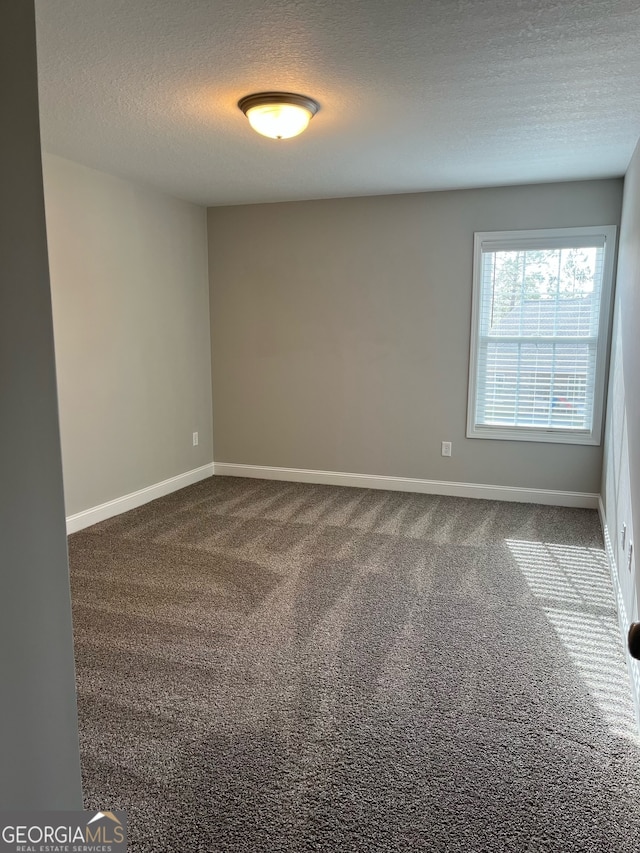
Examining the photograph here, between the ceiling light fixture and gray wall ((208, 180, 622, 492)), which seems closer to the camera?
the ceiling light fixture

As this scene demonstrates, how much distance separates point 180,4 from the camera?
76.4 inches

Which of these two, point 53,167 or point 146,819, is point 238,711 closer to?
point 146,819

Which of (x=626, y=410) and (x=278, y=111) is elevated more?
(x=278, y=111)

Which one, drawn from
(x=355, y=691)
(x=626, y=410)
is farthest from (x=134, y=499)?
(x=626, y=410)

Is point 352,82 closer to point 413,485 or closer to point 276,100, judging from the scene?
point 276,100

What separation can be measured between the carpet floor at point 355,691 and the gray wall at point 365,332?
3.64ft

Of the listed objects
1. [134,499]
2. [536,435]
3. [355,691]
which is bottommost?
[355,691]

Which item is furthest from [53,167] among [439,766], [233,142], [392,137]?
[439,766]

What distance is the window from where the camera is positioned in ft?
14.9

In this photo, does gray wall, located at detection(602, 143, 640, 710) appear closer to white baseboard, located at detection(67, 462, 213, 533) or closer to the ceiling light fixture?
the ceiling light fixture

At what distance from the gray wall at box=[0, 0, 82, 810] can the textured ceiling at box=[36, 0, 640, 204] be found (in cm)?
123

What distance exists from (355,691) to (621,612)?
1.46 m

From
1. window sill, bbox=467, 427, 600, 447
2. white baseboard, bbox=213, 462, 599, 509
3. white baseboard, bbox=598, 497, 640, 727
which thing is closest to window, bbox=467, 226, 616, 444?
window sill, bbox=467, 427, 600, 447

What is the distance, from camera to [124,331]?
181 inches
